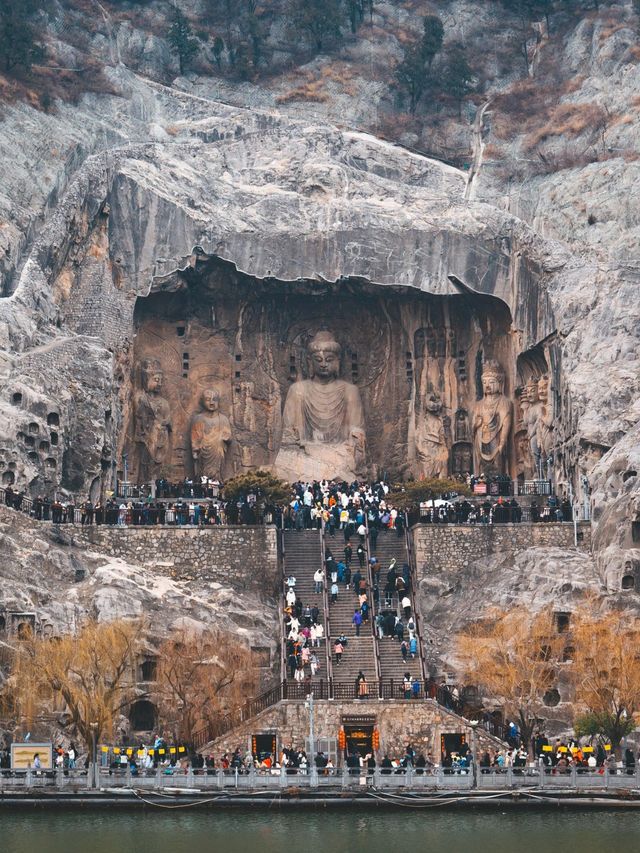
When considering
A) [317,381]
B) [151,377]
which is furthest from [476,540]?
[151,377]

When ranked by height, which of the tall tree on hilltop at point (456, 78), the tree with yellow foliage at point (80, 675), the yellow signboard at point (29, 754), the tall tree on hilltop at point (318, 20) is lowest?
the yellow signboard at point (29, 754)

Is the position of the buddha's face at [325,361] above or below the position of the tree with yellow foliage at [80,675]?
above

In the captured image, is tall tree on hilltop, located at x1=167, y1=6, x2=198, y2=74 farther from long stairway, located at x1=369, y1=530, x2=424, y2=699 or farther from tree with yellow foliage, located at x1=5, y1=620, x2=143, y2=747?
tree with yellow foliage, located at x1=5, y1=620, x2=143, y2=747

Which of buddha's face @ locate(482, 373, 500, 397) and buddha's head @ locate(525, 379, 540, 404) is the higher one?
buddha's face @ locate(482, 373, 500, 397)

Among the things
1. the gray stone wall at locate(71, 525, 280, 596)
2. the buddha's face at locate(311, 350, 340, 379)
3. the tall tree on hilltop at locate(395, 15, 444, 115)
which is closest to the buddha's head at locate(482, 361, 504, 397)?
the buddha's face at locate(311, 350, 340, 379)

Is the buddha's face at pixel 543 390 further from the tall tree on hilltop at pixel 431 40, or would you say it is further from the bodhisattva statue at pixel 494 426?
the tall tree on hilltop at pixel 431 40

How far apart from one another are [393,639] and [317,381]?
21509 millimetres

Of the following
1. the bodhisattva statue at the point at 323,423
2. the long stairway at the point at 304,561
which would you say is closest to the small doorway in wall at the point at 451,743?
the long stairway at the point at 304,561

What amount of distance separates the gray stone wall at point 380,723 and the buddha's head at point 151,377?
78.0 feet

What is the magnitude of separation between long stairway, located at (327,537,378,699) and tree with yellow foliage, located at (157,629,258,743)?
112 inches

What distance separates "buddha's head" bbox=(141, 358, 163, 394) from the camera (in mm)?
85500

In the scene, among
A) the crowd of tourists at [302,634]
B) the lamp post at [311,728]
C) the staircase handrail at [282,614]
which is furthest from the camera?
the staircase handrail at [282,614]

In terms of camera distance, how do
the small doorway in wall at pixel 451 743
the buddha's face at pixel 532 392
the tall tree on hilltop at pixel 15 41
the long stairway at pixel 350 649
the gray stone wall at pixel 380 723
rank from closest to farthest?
the small doorway in wall at pixel 451 743, the gray stone wall at pixel 380 723, the long stairway at pixel 350 649, the buddha's face at pixel 532 392, the tall tree on hilltop at pixel 15 41

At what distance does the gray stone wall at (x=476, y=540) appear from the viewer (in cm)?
7288
